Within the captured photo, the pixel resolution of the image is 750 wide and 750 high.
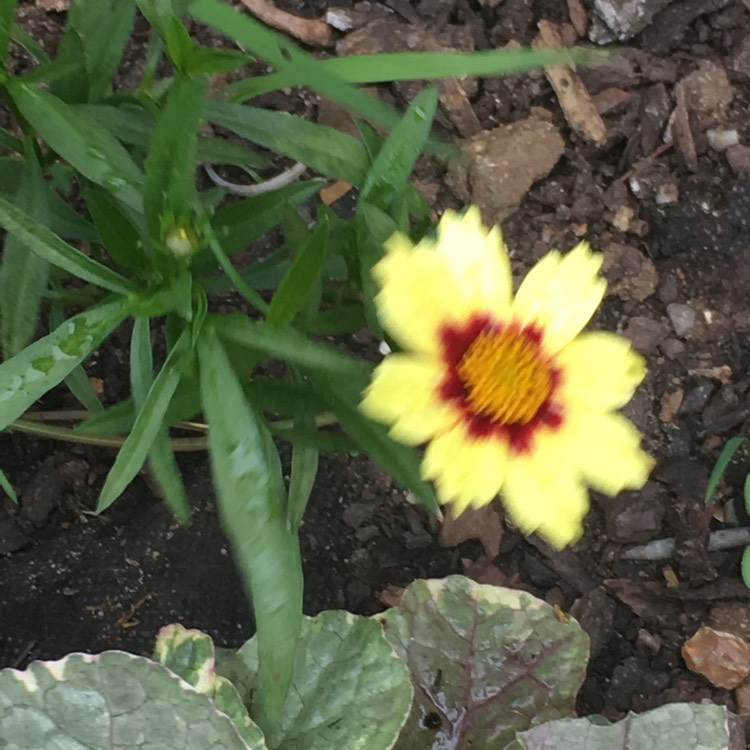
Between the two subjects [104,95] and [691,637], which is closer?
[104,95]

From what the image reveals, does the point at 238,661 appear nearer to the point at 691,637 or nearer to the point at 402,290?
the point at 402,290

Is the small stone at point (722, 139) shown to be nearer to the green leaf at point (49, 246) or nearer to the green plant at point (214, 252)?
the green plant at point (214, 252)

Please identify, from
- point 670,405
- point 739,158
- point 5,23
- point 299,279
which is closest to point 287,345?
point 299,279

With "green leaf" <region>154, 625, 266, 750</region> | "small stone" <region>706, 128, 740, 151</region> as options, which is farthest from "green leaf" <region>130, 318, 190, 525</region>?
"small stone" <region>706, 128, 740, 151</region>

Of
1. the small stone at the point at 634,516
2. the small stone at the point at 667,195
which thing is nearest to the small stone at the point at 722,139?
the small stone at the point at 667,195

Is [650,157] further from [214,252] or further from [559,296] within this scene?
[214,252]

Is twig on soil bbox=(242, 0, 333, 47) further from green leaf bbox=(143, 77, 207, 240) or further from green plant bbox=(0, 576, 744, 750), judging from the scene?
green plant bbox=(0, 576, 744, 750)

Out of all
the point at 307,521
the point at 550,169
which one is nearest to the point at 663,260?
the point at 550,169
